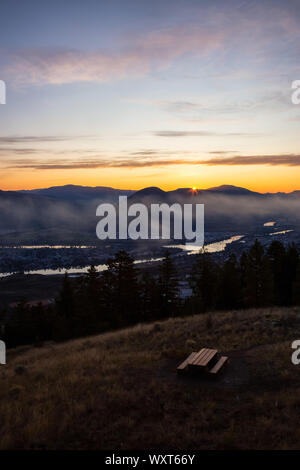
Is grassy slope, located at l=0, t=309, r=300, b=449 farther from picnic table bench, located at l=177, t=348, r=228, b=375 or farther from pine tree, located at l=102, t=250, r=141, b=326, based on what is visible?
pine tree, located at l=102, t=250, r=141, b=326

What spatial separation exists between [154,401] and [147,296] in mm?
30573

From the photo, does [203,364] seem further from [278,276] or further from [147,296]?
[278,276]

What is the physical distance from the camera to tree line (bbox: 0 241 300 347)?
35.7 m

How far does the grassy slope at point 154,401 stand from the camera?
26.2 feet

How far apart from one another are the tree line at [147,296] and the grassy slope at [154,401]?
1940cm

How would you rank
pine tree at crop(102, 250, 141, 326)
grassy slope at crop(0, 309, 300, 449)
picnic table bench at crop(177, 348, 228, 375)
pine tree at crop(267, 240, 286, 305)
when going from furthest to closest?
pine tree at crop(267, 240, 286, 305) < pine tree at crop(102, 250, 141, 326) < picnic table bench at crop(177, 348, 228, 375) < grassy slope at crop(0, 309, 300, 449)

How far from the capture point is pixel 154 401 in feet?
32.8

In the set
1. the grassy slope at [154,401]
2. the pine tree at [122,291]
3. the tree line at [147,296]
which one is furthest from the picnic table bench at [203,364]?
the pine tree at [122,291]

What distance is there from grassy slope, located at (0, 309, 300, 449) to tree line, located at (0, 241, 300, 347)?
19403mm

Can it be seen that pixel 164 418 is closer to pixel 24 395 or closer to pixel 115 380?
pixel 115 380

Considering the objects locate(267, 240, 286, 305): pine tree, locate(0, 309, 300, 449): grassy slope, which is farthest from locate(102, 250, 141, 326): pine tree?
locate(0, 309, 300, 449): grassy slope

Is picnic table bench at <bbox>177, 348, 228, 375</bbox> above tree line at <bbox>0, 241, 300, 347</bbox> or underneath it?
above

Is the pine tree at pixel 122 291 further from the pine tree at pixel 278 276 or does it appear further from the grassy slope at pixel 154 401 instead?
the grassy slope at pixel 154 401

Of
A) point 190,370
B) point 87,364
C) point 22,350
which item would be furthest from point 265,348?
point 22,350
